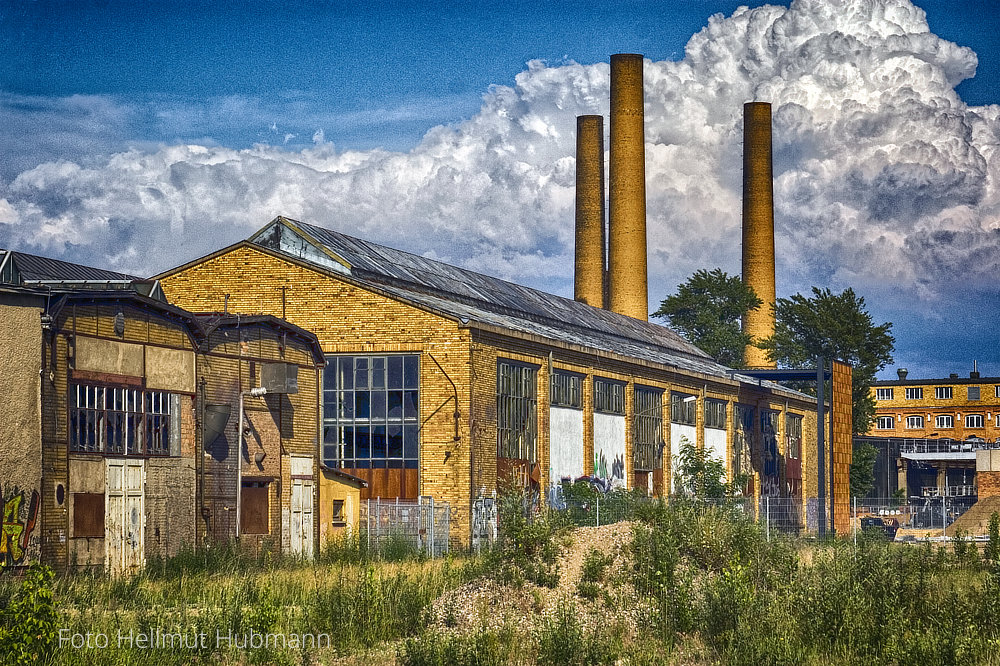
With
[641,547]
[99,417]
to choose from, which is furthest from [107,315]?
[641,547]

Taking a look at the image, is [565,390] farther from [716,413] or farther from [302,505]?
[716,413]

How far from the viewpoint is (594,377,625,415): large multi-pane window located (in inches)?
1642

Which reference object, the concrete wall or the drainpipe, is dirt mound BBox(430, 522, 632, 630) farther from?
the drainpipe

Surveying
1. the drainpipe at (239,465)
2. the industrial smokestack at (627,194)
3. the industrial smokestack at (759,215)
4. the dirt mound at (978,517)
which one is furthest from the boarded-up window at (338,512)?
the industrial smokestack at (759,215)

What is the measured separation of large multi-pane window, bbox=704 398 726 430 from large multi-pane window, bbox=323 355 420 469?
673 inches

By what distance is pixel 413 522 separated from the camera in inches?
1289

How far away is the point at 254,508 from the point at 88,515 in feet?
17.0

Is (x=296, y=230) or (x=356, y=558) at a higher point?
(x=296, y=230)

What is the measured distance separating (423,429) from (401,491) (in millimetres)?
1696

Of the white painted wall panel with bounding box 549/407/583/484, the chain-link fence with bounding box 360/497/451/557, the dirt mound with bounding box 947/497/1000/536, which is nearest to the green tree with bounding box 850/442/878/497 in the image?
the dirt mound with bounding box 947/497/1000/536

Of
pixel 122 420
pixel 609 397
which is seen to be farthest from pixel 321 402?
pixel 609 397

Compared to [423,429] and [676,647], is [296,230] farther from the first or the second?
[676,647]

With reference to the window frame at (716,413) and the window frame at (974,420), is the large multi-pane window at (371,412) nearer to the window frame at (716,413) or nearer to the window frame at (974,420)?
the window frame at (716,413)

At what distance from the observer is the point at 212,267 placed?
36.7 metres
